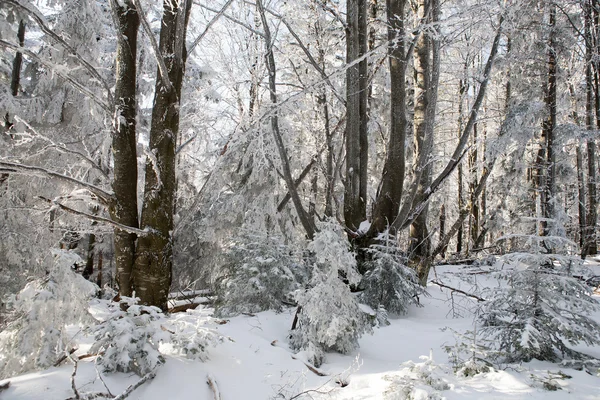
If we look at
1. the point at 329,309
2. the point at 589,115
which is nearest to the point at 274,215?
the point at 329,309

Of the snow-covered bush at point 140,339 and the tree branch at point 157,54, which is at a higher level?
the tree branch at point 157,54

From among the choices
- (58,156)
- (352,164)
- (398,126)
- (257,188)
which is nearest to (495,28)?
(398,126)

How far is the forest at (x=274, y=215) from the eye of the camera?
2.78 meters

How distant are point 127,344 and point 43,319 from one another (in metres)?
0.69

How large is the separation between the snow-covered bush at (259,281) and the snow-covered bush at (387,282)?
1.09 m

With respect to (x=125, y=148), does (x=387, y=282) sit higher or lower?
lower

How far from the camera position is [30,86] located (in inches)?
433

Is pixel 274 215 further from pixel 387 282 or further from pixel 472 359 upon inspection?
pixel 472 359

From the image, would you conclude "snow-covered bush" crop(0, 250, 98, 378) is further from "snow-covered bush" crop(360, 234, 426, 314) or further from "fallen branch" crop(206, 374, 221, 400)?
"snow-covered bush" crop(360, 234, 426, 314)

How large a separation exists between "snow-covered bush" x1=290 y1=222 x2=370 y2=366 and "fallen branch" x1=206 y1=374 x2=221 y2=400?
1.08 metres

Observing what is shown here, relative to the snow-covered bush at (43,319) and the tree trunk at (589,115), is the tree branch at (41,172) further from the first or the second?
the tree trunk at (589,115)

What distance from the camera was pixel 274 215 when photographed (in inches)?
362

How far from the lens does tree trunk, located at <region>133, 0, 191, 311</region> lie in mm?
3375

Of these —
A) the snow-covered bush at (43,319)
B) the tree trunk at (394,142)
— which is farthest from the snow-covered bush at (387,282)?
the snow-covered bush at (43,319)
